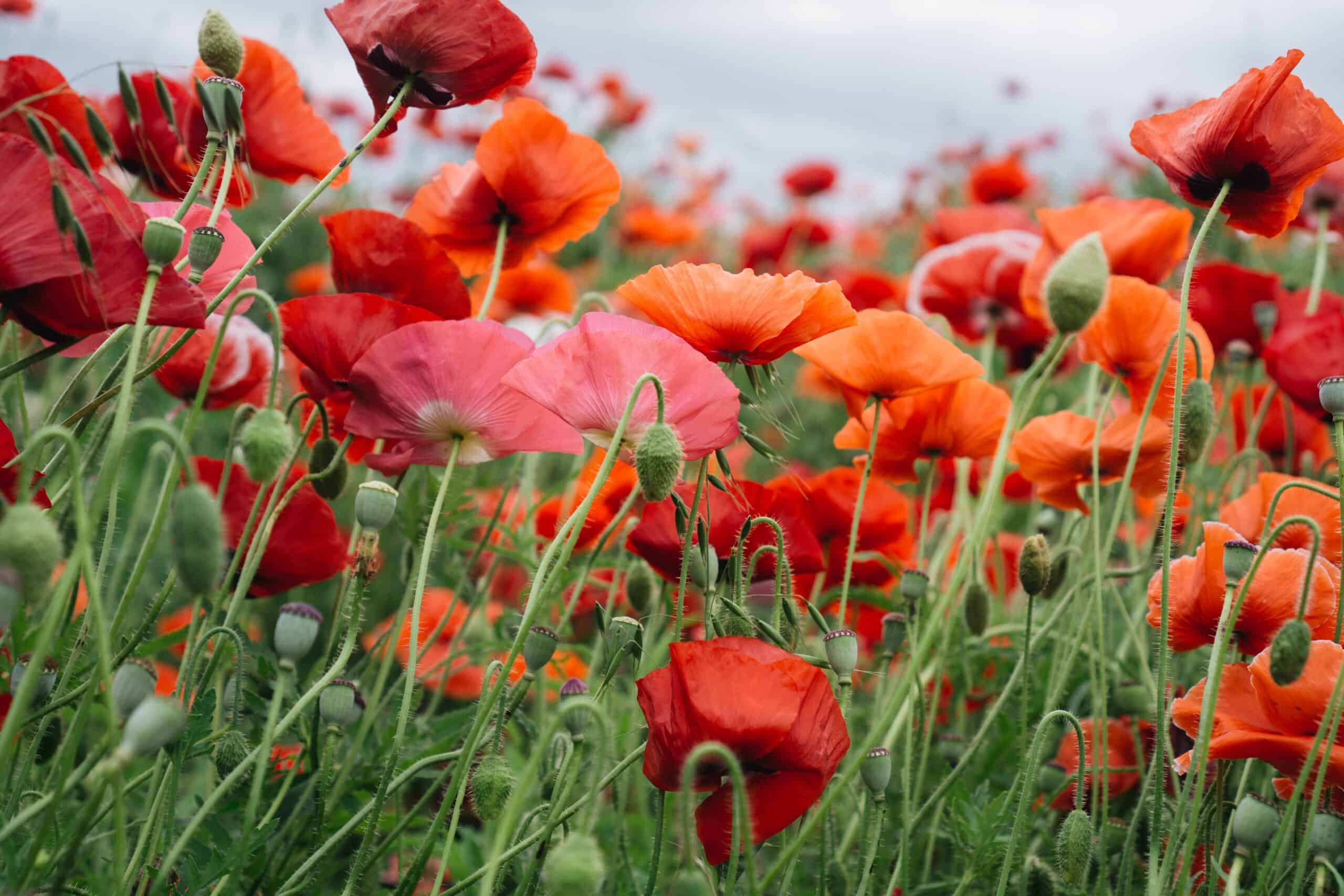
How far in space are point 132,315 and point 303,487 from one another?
1.36 ft

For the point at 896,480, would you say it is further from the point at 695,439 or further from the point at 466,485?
the point at 695,439

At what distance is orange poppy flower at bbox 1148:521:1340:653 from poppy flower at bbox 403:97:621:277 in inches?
33.0

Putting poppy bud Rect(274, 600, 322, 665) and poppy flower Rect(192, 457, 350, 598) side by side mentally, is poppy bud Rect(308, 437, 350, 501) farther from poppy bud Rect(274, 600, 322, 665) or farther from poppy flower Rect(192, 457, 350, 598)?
poppy bud Rect(274, 600, 322, 665)

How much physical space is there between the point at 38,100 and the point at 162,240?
511 mm

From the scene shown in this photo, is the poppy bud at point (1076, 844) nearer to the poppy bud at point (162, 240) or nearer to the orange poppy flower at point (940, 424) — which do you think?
the orange poppy flower at point (940, 424)

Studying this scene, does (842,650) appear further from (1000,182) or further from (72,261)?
(1000,182)

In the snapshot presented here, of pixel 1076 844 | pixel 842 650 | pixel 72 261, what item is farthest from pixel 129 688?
pixel 1076 844

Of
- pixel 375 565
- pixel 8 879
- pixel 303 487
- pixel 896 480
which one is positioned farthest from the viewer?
pixel 896 480

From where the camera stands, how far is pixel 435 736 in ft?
5.09

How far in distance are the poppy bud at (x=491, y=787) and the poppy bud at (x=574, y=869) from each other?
26cm

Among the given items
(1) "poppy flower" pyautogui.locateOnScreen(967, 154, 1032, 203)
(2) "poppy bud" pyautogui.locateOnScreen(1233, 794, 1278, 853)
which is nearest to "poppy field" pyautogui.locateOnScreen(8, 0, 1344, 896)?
(2) "poppy bud" pyautogui.locateOnScreen(1233, 794, 1278, 853)

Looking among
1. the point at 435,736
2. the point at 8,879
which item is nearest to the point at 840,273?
the point at 435,736

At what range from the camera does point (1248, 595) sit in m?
1.20

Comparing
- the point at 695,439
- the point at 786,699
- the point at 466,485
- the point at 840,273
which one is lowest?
the point at 840,273
